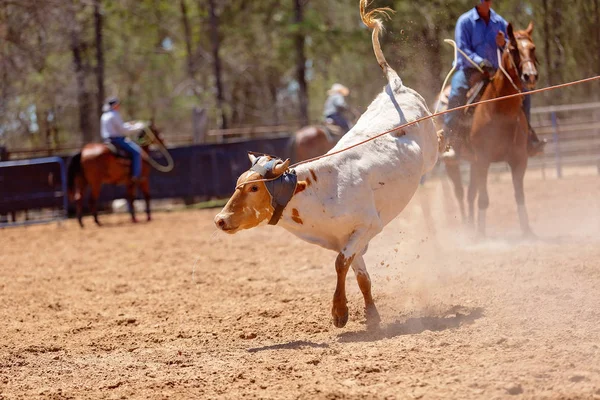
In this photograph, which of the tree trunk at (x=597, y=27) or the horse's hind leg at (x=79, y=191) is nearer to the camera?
the tree trunk at (x=597, y=27)

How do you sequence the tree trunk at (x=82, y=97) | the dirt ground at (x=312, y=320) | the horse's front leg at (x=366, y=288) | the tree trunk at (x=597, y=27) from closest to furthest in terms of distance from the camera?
1. the dirt ground at (x=312, y=320)
2. the horse's front leg at (x=366, y=288)
3. the tree trunk at (x=597, y=27)
4. the tree trunk at (x=82, y=97)

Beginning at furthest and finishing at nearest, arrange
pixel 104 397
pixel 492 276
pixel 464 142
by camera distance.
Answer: pixel 464 142
pixel 492 276
pixel 104 397

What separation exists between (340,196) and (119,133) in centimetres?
1105

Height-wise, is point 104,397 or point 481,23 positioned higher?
point 481,23

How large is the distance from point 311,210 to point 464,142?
159 inches

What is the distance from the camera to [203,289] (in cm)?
766

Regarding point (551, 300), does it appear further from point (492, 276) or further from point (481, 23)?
point (481, 23)

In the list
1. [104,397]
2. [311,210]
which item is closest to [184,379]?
[104,397]

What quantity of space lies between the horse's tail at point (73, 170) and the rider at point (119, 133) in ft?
2.29

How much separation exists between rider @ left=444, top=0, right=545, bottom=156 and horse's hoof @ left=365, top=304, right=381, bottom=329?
3.50 meters

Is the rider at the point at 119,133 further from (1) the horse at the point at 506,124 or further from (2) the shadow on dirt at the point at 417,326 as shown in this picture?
(2) the shadow on dirt at the point at 417,326

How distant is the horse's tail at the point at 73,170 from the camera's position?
15504 millimetres

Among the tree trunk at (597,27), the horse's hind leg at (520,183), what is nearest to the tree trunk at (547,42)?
the tree trunk at (597,27)

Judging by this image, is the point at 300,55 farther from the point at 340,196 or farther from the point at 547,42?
the point at 340,196
